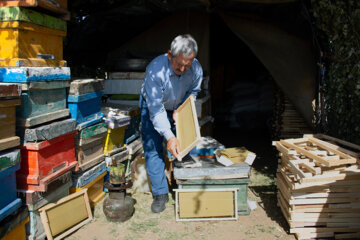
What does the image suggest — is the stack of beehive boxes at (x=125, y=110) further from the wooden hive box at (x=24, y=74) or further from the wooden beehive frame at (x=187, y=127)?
the wooden hive box at (x=24, y=74)

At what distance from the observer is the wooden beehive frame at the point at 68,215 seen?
10.2 feet

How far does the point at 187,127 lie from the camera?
3.36 metres

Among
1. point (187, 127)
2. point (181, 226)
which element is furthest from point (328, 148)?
point (181, 226)

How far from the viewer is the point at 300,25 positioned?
5039 millimetres

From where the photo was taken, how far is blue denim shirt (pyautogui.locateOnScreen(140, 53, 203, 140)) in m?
3.38

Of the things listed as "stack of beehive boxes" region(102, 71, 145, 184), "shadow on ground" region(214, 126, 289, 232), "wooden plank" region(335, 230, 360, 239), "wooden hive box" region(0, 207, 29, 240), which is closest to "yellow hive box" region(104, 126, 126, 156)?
"stack of beehive boxes" region(102, 71, 145, 184)

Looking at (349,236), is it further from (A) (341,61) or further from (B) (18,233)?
(B) (18,233)

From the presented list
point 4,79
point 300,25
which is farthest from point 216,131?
point 4,79

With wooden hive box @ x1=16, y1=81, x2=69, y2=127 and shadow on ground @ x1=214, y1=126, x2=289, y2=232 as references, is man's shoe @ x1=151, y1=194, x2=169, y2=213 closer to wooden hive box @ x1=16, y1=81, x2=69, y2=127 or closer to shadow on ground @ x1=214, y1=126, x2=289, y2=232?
shadow on ground @ x1=214, y1=126, x2=289, y2=232

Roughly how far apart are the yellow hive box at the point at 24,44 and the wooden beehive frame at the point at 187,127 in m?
1.39

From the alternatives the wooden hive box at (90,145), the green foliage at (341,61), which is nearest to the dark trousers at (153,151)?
the wooden hive box at (90,145)

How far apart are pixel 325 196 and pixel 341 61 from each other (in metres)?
2.13

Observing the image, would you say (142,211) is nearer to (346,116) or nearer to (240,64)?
(346,116)

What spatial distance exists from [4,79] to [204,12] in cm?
408
